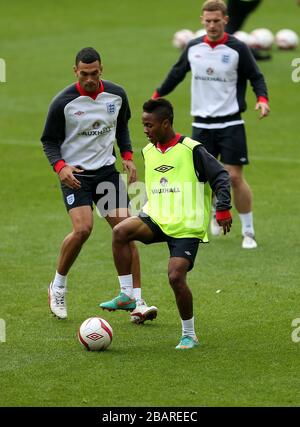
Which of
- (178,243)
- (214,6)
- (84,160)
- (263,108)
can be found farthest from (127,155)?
(214,6)

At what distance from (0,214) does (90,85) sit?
5082mm

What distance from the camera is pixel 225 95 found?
540 inches

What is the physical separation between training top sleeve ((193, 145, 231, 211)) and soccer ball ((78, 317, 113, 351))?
144cm

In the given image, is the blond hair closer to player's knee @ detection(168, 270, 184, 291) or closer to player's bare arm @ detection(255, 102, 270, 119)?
player's bare arm @ detection(255, 102, 270, 119)

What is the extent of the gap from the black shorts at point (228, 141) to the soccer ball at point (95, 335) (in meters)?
4.68

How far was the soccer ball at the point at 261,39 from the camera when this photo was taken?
2420 centimetres

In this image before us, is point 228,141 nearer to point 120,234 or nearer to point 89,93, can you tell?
point 89,93

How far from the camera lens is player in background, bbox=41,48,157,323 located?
10.5m

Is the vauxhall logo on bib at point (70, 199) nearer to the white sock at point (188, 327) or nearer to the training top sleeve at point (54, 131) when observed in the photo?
the training top sleeve at point (54, 131)

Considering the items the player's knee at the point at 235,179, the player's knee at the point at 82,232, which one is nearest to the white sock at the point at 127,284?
the player's knee at the point at 82,232

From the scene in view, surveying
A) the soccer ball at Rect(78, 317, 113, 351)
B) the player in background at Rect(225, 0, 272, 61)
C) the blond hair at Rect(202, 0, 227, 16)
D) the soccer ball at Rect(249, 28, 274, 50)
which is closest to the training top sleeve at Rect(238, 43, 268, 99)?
the blond hair at Rect(202, 0, 227, 16)

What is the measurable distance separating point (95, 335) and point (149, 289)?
87.9 inches
